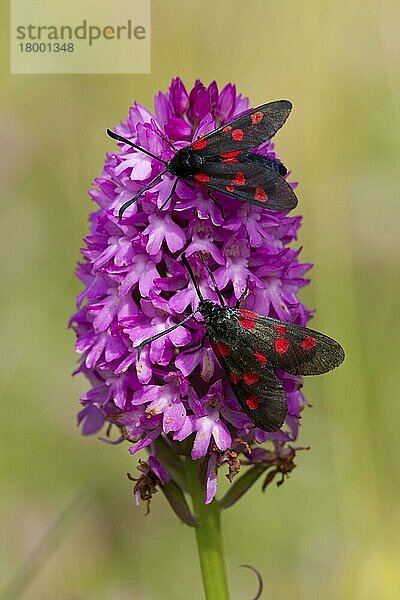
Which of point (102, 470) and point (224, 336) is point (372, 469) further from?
point (224, 336)

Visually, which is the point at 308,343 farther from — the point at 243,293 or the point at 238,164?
the point at 238,164

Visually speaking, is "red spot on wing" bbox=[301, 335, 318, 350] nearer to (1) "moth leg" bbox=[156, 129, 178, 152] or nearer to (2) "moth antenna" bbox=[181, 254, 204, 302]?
(2) "moth antenna" bbox=[181, 254, 204, 302]

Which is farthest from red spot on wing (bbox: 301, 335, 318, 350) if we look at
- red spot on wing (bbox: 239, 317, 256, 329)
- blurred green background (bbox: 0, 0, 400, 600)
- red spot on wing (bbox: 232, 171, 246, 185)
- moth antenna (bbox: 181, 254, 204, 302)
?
blurred green background (bbox: 0, 0, 400, 600)

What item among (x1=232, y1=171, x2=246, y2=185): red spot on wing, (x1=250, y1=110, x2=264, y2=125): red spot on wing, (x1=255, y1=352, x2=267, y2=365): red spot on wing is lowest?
(x1=255, y1=352, x2=267, y2=365): red spot on wing

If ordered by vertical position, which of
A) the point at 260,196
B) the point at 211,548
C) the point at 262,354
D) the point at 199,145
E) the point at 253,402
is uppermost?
the point at 199,145

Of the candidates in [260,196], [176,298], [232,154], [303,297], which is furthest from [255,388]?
[303,297]

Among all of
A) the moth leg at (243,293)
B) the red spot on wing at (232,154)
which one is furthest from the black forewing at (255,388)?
the red spot on wing at (232,154)

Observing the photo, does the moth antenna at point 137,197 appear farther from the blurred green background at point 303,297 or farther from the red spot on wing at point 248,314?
the blurred green background at point 303,297
